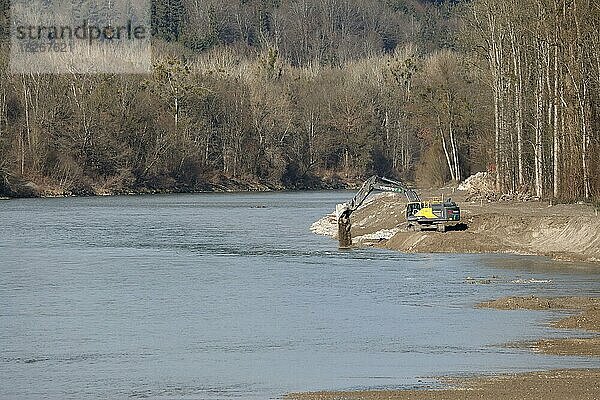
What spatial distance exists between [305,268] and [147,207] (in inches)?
1922

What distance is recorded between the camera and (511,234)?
45.3 m

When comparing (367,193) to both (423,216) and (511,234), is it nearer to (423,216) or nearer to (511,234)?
(423,216)

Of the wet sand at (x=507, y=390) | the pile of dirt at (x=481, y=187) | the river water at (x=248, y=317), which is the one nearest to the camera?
the wet sand at (x=507, y=390)

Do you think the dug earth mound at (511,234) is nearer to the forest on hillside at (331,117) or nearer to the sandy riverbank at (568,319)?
the forest on hillside at (331,117)

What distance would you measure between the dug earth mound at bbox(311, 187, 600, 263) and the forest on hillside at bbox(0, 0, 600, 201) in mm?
4224

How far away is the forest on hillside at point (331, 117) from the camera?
55.6 m

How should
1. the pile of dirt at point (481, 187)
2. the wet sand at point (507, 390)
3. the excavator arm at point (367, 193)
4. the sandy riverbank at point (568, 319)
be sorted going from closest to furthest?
the wet sand at point (507, 390), the sandy riverbank at point (568, 319), the excavator arm at point (367, 193), the pile of dirt at point (481, 187)

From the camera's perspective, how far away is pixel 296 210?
8181 cm

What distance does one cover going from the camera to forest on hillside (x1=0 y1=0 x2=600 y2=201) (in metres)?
55.6

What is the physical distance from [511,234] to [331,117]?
317 feet

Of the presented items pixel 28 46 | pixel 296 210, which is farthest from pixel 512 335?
pixel 28 46

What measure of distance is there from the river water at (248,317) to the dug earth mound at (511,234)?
1.44 metres

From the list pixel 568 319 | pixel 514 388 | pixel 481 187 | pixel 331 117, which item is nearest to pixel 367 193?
pixel 481 187

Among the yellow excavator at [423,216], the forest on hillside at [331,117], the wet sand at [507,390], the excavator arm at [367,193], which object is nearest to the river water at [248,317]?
the wet sand at [507,390]
